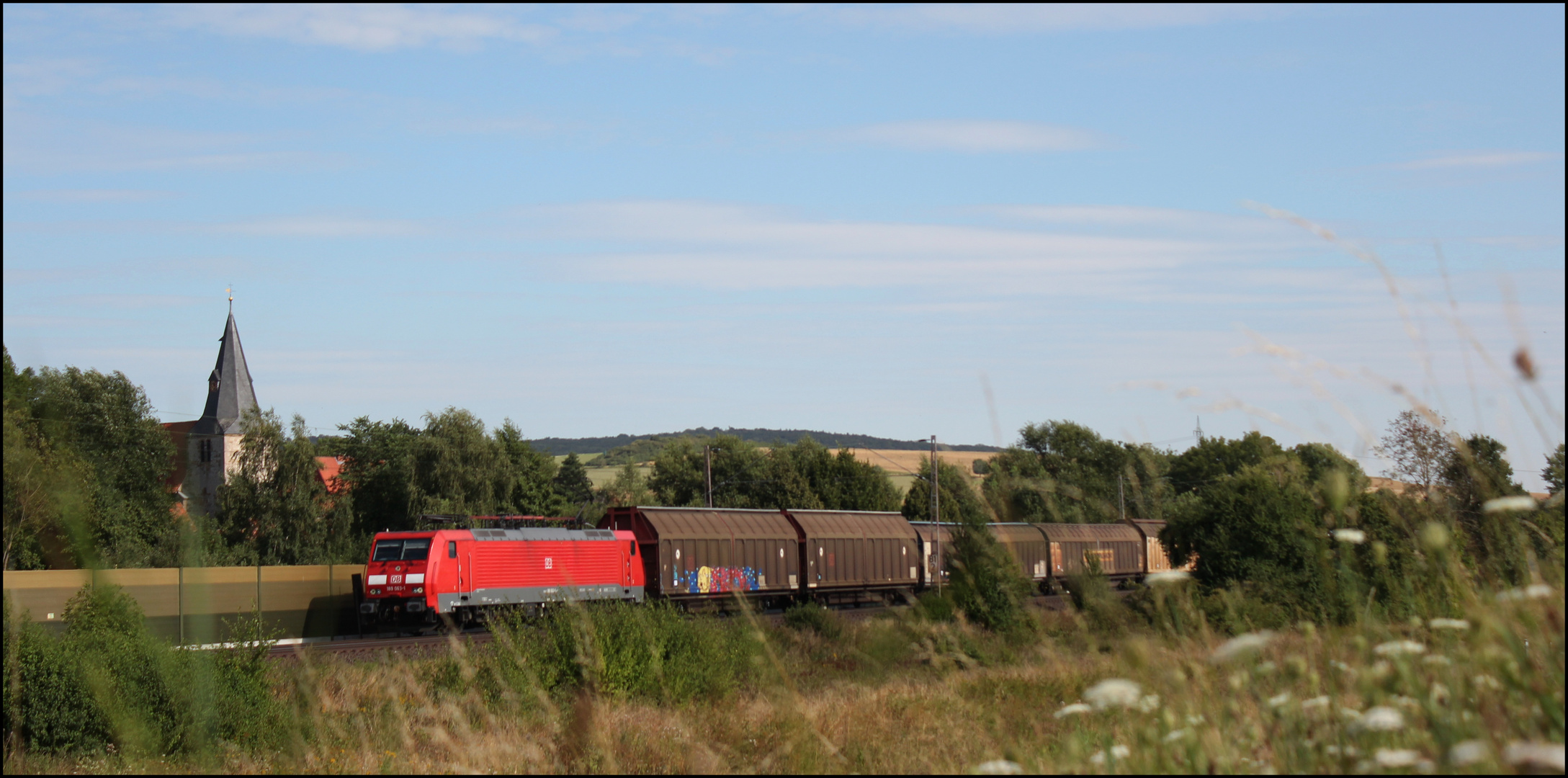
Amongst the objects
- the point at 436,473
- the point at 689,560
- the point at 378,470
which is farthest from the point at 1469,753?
the point at 378,470

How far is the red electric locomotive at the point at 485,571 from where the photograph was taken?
27.2m

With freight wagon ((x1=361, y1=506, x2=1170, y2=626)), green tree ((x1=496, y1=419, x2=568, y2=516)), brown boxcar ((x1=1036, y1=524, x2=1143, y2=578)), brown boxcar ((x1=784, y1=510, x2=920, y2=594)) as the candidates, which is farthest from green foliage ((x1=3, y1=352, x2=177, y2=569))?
green tree ((x1=496, y1=419, x2=568, y2=516))

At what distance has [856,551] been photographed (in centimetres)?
3828

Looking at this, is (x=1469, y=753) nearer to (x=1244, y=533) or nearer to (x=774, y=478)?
(x=1244, y=533)

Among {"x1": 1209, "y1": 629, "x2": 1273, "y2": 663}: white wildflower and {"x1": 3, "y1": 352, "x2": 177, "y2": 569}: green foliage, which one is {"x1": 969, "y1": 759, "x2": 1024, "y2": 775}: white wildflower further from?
{"x1": 3, "y1": 352, "x2": 177, "y2": 569}: green foliage

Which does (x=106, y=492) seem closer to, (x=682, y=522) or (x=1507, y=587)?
(x=1507, y=587)

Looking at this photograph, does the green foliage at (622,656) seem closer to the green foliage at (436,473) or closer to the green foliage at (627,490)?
the green foliage at (436,473)

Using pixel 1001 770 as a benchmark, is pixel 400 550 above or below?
below

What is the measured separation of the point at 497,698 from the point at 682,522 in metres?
17.6

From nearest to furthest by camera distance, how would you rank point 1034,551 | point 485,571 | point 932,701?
point 932,701
point 485,571
point 1034,551

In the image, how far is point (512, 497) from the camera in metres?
72.0

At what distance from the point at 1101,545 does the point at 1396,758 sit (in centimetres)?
4291

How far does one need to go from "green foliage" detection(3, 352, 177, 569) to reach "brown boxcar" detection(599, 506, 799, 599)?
26896mm

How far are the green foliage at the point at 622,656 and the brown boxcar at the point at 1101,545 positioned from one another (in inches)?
964
